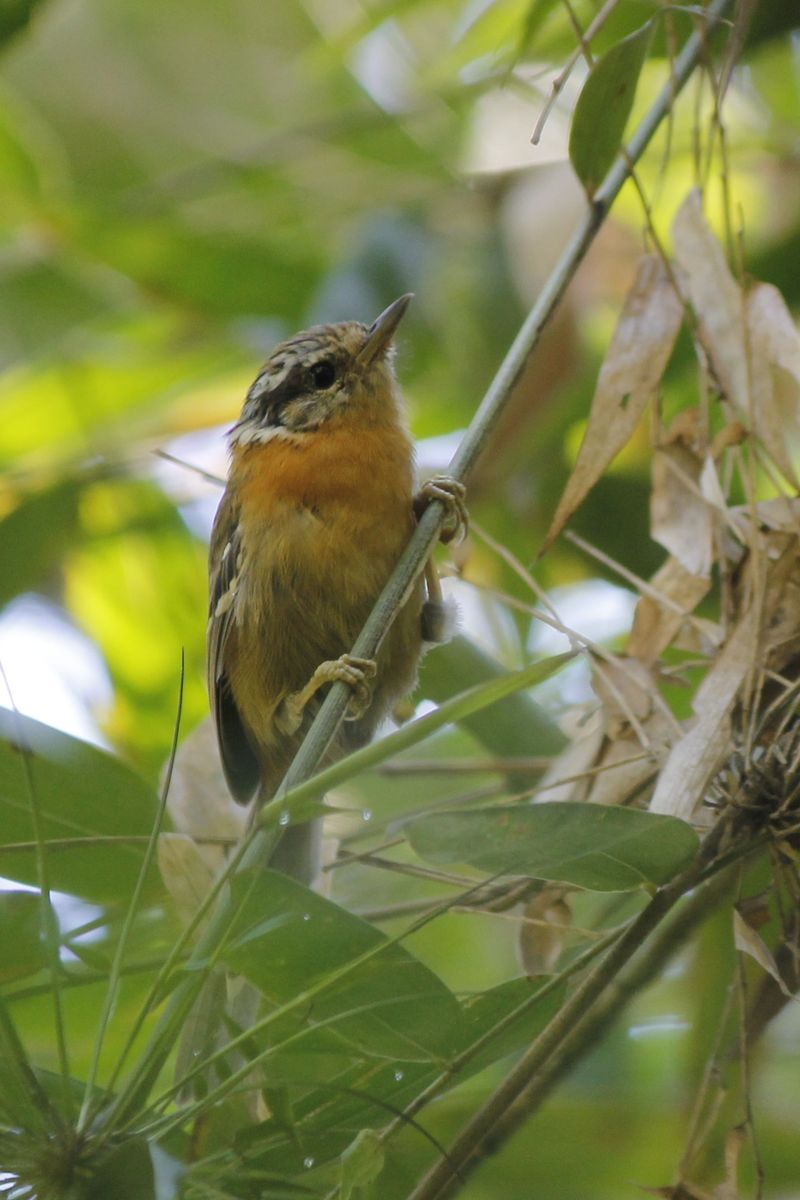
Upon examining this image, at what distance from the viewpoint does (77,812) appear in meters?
3.13

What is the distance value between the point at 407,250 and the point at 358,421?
4.14 ft

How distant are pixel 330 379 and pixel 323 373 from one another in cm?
3

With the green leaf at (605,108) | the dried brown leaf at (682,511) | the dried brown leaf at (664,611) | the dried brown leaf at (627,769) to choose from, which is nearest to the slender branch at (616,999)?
the dried brown leaf at (627,769)

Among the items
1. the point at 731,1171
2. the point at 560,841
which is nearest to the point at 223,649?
the point at 560,841

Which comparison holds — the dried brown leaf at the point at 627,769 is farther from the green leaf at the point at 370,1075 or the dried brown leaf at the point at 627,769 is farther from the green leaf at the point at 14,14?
the green leaf at the point at 14,14

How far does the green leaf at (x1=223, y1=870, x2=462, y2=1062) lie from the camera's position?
2299mm

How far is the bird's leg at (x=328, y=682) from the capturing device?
3156mm

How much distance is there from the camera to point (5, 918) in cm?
274

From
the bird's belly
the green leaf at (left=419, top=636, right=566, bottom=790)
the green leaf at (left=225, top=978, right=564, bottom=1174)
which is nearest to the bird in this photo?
the bird's belly

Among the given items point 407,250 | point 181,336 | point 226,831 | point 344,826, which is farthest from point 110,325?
point 226,831

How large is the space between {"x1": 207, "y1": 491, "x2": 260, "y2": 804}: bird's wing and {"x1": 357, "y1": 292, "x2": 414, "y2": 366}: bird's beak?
1.88ft

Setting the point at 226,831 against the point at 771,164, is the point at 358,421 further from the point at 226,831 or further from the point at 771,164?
the point at 771,164

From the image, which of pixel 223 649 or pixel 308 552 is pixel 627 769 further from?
pixel 223 649

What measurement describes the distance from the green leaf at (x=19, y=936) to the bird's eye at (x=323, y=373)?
1926 mm
